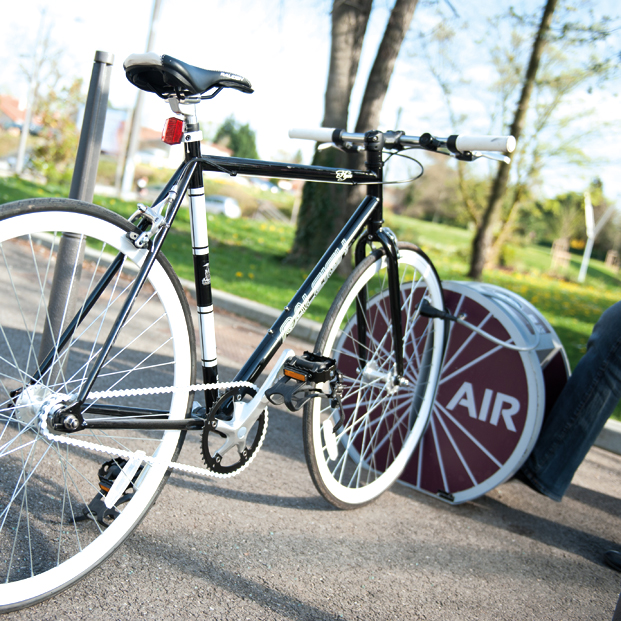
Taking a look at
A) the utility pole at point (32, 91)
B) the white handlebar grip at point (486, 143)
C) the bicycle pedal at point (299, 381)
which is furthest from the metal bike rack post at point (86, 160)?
the utility pole at point (32, 91)

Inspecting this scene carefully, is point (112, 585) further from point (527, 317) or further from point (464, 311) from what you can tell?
point (527, 317)

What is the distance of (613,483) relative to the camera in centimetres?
343

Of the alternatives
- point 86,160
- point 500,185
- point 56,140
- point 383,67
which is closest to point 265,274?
point 383,67

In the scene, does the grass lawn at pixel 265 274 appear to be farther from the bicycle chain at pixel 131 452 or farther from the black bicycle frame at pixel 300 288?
the bicycle chain at pixel 131 452

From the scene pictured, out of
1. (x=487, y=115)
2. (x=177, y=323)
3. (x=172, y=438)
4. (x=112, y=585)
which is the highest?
(x=487, y=115)

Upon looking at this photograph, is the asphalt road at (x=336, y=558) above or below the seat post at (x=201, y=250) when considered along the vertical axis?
below

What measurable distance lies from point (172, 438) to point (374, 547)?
3.09 ft

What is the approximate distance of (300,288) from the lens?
222 cm

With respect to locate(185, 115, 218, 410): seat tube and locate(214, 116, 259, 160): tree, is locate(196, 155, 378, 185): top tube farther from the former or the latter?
locate(214, 116, 259, 160): tree

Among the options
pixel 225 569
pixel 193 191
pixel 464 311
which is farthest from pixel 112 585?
pixel 464 311

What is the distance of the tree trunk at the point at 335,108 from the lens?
28.3ft

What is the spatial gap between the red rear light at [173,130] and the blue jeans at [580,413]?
2.03m

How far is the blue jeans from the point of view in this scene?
2668 millimetres

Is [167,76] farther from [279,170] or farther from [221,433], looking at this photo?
[221,433]
